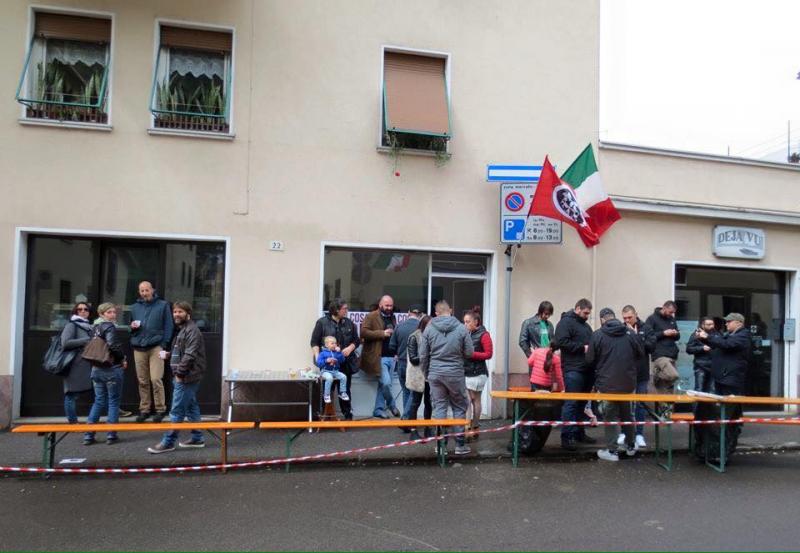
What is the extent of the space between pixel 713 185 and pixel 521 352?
4.48 m

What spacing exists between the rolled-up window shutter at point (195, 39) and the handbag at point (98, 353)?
13.9ft

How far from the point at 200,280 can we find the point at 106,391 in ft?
6.54

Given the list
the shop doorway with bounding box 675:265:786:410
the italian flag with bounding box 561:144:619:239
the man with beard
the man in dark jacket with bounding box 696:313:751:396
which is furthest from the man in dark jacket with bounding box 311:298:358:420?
the shop doorway with bounding box 675:265:786:410

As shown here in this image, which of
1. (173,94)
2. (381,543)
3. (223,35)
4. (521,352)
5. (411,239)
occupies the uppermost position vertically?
(223,35)

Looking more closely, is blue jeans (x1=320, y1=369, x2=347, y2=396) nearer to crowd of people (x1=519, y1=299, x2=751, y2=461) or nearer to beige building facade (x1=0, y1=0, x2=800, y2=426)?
beige building facade (x1=0, y1=0, x2=800, y2=426)

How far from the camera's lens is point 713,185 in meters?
9.97

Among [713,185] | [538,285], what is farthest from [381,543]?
[713,185]

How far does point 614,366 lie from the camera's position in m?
6.78

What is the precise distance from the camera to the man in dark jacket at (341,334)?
312 inches

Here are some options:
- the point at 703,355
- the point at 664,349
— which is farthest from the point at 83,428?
the point at 703,355

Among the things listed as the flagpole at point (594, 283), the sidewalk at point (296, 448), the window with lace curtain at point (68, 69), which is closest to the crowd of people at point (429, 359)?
the sidewalk at point (296, 448)

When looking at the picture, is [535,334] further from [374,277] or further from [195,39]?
[195,39]

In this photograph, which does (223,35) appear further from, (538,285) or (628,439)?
(628,439)

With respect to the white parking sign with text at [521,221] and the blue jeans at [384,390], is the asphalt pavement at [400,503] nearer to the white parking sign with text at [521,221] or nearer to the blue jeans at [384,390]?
the blue jeans at [384,390]
